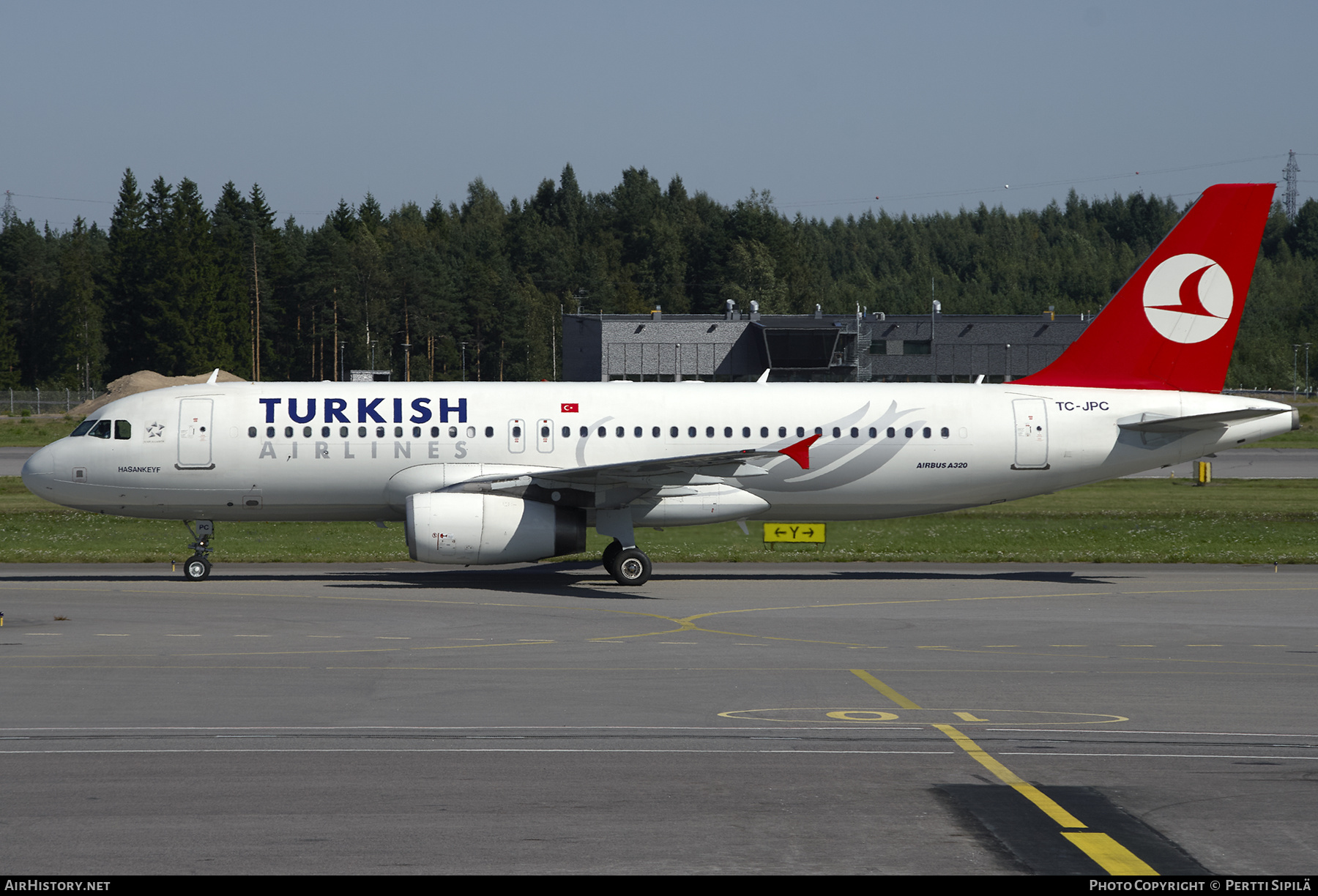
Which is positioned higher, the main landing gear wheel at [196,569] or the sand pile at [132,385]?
the sand pile at [132,385]

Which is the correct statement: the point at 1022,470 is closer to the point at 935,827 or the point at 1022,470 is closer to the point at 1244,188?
the point at 1244,188

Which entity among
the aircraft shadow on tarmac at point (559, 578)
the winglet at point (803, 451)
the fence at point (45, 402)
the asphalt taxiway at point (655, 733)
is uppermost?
the fence at point (45, 402)

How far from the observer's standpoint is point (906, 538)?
125 feet

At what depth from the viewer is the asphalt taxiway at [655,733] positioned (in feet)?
31.9

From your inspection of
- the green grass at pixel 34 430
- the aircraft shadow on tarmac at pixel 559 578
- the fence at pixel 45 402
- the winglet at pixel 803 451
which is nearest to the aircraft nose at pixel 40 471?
the aircraft shadow on tarmac at pixel 559 578

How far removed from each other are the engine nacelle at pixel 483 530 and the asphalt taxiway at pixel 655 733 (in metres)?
0.94

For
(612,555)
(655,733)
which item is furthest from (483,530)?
(655,733)

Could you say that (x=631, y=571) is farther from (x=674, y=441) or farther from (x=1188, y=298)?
(x=1188, y=298)

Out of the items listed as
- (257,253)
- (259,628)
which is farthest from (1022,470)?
(257,253)

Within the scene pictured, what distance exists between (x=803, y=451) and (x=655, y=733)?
14939mm

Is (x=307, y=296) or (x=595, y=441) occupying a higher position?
(x=307, y=296)

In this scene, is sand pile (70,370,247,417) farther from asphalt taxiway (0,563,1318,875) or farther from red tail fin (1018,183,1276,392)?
red tail fin (1018,183,1276,392)

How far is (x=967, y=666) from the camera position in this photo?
18531 mm

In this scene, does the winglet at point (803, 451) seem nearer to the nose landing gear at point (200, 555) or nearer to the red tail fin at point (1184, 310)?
the red tail fin at point (1184, 310)
